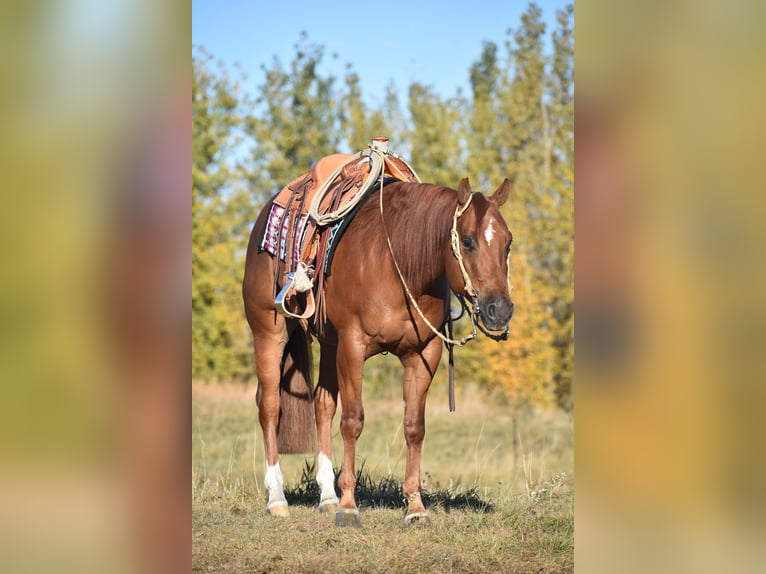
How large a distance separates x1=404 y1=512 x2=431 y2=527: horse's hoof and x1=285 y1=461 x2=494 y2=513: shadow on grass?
22.2 inches

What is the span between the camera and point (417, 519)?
606cm

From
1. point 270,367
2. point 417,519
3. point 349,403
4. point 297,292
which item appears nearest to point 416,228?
point 297,292

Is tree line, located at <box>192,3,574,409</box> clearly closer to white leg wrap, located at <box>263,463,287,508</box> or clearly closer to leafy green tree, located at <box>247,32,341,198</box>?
leafy green tree, located at <box>247,32,341,198</box>

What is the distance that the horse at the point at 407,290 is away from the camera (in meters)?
5.54

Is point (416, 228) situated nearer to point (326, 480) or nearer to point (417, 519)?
point (417, 519)

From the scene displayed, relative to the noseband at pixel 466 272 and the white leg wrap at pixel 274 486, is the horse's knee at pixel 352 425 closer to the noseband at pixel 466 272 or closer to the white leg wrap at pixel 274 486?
the white leg wrap at pixel 274 486
